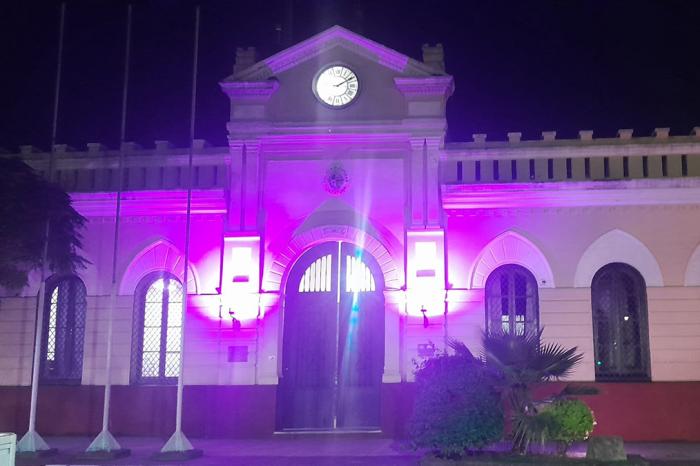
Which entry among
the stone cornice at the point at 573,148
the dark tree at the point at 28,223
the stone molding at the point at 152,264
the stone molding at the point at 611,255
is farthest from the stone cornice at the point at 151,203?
the stone molding at the point at 611,255

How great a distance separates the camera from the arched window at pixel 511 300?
1864 centimetres

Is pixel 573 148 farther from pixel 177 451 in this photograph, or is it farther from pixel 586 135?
pixel 177 451

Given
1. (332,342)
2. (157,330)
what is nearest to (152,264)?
(157,330)

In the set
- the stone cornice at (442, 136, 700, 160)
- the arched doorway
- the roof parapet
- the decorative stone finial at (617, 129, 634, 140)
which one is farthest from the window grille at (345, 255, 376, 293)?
the decorative stone finial at (617, 129, 634, 140)

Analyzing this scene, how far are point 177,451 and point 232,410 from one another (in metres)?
2.83

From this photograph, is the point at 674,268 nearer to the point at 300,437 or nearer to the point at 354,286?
the point at 354,286

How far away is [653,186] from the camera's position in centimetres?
1838

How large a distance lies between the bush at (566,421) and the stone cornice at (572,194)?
585cm

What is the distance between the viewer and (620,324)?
18422 mm

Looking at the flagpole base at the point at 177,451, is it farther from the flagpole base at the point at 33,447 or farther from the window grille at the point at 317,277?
the window grille at the point at 317,277

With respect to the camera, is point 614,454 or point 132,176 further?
point 132,176

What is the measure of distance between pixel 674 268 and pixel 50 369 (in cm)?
1437

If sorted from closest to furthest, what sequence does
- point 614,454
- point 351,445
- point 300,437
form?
point 614,454 → point 351,445 → point 300,437

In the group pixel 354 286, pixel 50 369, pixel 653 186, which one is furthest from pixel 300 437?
pixel 653 186
